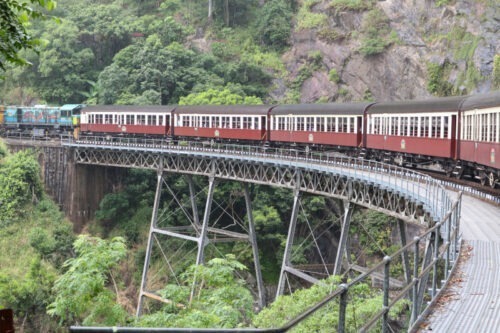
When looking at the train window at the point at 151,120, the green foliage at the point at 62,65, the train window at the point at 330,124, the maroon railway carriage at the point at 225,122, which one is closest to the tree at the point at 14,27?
the train window at the point at 330,124

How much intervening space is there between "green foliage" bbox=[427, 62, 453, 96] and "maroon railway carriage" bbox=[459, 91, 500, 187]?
87.4 feet

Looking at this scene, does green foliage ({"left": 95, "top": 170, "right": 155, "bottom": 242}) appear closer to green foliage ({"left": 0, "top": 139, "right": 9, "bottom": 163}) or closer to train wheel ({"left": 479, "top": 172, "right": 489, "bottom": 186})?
green foliage ({"left": 0, "top": 139, "right": 9, "bottom": 163})

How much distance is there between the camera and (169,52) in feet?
192

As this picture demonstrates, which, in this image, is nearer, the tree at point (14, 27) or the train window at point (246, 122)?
the tree at point (14, 27)

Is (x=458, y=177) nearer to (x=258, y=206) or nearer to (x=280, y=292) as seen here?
(x=280, y=292)

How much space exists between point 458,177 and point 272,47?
3972 cm

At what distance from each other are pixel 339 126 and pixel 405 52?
24028mm

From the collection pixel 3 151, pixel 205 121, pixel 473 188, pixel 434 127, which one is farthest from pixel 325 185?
pixel 3 151

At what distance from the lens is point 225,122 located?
39.5m

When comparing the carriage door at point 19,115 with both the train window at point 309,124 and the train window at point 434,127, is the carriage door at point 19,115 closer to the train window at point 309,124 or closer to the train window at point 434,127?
the train window at point 309,124

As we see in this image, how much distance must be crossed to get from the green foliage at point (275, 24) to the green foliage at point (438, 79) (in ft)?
52.3

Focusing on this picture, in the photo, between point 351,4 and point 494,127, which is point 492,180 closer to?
point 494,127

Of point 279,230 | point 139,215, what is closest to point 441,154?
point 279,230

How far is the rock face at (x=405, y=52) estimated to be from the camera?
48.1 metres
